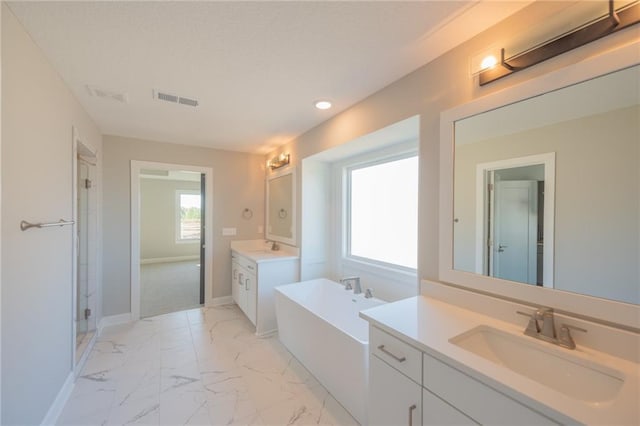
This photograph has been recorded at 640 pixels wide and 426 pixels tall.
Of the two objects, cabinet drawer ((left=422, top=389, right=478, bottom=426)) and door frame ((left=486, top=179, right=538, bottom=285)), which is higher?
door frame ((left=486, top=179, right=538, bottom=285))

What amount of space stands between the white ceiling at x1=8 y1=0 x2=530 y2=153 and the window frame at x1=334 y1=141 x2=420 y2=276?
67 centimetres

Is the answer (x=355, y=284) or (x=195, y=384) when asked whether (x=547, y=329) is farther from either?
(x=195, y=384)

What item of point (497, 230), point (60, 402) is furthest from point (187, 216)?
point (497, 230)

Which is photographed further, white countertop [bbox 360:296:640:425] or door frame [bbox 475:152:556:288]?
door frame [bbox 475:152:556:288]

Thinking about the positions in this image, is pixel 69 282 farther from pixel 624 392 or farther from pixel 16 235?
pixel 624 392

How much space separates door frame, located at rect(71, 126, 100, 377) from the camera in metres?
2.12

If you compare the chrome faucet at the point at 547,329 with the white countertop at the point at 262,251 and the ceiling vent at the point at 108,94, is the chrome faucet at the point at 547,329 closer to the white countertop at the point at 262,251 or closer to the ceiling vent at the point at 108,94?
the white countertop at the point at 262,251

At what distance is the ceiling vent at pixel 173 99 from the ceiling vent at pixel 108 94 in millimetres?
262

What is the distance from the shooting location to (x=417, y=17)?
133cm

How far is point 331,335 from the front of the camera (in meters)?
1.97

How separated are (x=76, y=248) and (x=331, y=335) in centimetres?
227

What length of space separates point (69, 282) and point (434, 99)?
2.98 m

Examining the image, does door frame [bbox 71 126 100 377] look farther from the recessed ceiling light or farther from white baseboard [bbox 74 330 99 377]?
the recessed ceiling light

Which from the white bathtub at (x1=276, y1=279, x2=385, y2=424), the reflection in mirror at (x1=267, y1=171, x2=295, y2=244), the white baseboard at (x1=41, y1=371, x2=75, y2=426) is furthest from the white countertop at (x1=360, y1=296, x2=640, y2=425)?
the reflection in mirror at (x1=267, y1=171, x2=295, y2=244)
